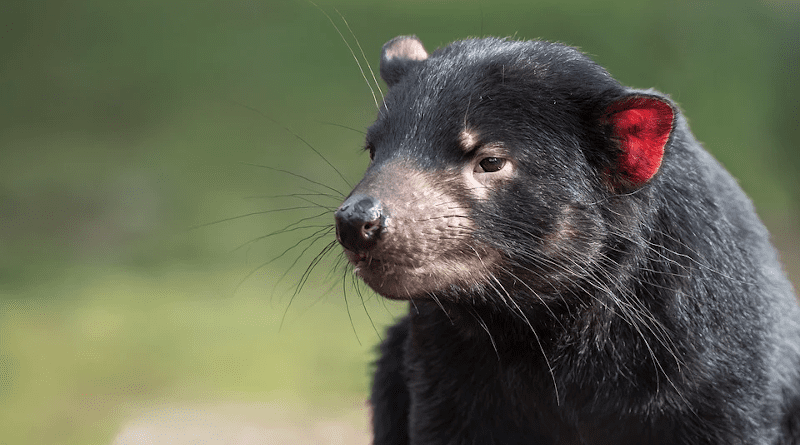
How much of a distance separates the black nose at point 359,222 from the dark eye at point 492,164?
19.6 inches

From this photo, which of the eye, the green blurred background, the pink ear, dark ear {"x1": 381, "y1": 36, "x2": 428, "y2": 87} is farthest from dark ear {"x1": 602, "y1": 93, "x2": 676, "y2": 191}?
the green blurred background

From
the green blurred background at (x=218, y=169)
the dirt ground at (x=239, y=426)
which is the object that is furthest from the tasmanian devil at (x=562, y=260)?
the green blurred background at (x=218, y=169)

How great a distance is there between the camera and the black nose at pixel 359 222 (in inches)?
121

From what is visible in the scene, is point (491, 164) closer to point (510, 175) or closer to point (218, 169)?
point (510, 175)

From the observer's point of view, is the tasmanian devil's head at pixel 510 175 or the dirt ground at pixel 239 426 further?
the dirt ground at pixel 239 426

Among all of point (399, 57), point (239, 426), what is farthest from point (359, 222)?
point (239, 426)

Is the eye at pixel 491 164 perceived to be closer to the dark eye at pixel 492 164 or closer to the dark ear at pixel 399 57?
the dark eye at pixel 492 164

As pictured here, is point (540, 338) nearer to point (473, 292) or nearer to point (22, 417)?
point (473, 292)

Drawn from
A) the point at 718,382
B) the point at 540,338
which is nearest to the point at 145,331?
the point at 540,338

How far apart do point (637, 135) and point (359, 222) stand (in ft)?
3.72

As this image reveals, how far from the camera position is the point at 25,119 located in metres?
9.88

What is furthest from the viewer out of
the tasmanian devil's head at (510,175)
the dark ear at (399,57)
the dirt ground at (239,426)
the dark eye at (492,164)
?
the dirt ground at (239,426)

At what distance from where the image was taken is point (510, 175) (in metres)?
3.44

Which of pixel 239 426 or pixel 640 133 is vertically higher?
pixel 239 426
